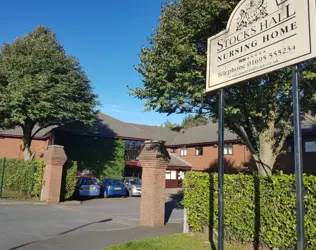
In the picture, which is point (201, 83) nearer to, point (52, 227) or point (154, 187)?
point (154, 187)

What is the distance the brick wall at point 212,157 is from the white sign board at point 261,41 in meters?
21.1

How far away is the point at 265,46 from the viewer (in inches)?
177

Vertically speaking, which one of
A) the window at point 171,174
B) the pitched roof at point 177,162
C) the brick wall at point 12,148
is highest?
the brick wall at point 12,148

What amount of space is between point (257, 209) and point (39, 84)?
18.8 metres

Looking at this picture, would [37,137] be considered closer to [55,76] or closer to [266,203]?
[55,76]

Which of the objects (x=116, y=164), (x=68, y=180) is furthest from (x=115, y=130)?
(x=68, y=180)

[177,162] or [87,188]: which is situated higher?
[177,162]

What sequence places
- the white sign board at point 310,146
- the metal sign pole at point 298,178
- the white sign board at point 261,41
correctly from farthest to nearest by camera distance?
the white sign board at point 310,146 < the white sign board at point 261,41 < the metal sign pole at point 298,178

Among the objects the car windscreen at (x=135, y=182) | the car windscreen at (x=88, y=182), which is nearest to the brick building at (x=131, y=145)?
the car windscreen at (x=135, y=182)

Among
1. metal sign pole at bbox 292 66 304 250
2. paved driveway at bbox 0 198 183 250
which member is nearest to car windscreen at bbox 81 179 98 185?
paved driveway at bbox 0 198 183 250

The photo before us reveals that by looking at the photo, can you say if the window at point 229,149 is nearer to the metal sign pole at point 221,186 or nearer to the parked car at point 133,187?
the parked car at point 133,187

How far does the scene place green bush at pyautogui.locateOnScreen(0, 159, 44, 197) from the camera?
1842 cm

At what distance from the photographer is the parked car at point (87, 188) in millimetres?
21344

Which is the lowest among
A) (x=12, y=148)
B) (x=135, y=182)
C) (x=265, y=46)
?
(x=135, y=182)
